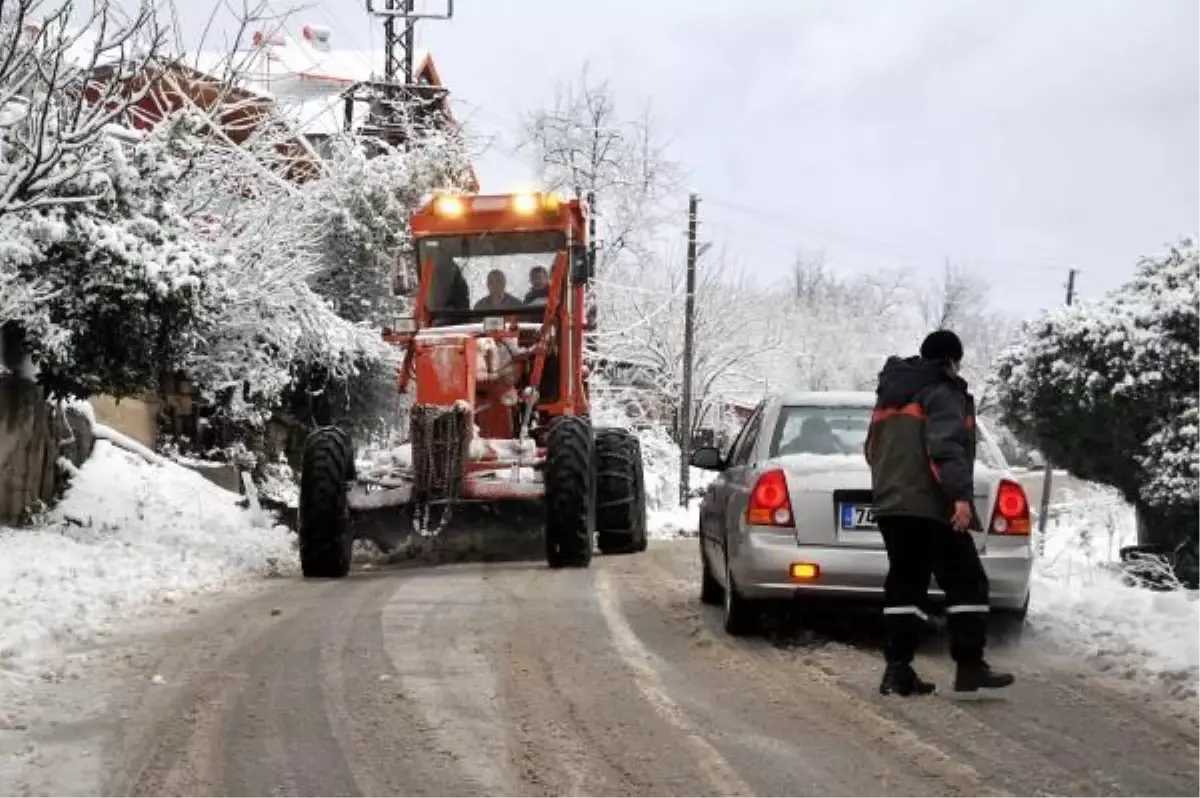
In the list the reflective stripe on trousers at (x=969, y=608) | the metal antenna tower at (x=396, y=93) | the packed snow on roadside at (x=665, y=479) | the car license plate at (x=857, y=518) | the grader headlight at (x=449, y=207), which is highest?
the metal antenna tower at (x=396, y=93)

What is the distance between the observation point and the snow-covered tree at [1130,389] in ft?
50.3

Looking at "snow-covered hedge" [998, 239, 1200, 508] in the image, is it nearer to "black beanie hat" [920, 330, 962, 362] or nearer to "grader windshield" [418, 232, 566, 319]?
"grader windshield" [418, 232, 566, 319]

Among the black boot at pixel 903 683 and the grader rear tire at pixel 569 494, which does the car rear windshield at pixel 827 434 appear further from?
the grader rear tire at pixel 569 494

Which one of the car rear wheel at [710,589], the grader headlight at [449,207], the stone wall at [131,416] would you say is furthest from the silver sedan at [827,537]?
the stone wall at [131,416]

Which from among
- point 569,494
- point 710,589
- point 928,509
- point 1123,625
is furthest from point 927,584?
point 569,494

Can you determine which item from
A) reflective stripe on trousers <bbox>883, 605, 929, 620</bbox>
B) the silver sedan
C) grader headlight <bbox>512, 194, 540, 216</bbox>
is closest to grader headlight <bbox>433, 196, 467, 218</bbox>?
grader headlight <bbox>512, 194, 540, 216</bbox>

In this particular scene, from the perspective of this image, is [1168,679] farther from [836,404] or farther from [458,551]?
[458,551]

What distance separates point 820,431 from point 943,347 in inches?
73.8

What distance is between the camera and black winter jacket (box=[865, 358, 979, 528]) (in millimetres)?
5957

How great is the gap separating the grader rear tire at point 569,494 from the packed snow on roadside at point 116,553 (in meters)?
2.66

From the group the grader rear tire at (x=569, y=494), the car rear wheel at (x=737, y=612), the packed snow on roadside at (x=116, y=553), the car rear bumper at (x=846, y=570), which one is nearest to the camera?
the car rear bumper at (x=846, y=570)

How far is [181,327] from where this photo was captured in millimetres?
Result: 11711

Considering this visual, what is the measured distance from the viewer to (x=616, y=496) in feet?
43.3

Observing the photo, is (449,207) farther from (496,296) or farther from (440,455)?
(440,455)
